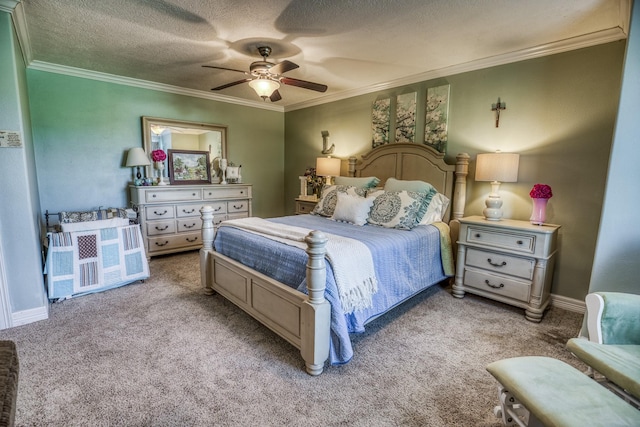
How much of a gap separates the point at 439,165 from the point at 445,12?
1634mm

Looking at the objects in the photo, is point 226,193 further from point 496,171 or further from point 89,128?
point 496,171

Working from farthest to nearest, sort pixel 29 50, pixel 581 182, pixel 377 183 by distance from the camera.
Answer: pixel 377 183, pixel 29 50, pixel 581 182

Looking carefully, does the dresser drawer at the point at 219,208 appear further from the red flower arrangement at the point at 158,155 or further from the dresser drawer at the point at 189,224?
the red flower arrangement at the point at 158,155

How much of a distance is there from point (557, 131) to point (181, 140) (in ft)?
15.6

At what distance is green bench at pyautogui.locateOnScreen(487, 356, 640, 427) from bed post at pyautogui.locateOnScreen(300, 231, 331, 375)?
907mm

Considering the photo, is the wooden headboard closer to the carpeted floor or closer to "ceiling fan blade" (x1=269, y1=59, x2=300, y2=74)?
the carpeted floor

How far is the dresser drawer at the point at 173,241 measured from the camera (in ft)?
13.6

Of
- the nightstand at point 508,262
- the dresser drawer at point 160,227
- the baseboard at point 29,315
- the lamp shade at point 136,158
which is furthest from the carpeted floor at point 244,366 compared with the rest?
the lamp shade at point 136,158

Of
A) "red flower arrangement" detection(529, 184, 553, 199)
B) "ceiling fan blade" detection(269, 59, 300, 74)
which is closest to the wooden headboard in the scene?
"red flower arrangement" detection(529, 184, 553, 199)

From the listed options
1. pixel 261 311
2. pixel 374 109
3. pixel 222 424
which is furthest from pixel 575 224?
pixel 222 424

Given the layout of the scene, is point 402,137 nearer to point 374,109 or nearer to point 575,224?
point 374,109

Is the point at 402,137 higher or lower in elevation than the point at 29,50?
lower

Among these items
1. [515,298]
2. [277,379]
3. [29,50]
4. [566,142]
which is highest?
[29,50]

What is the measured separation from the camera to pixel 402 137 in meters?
3.97
